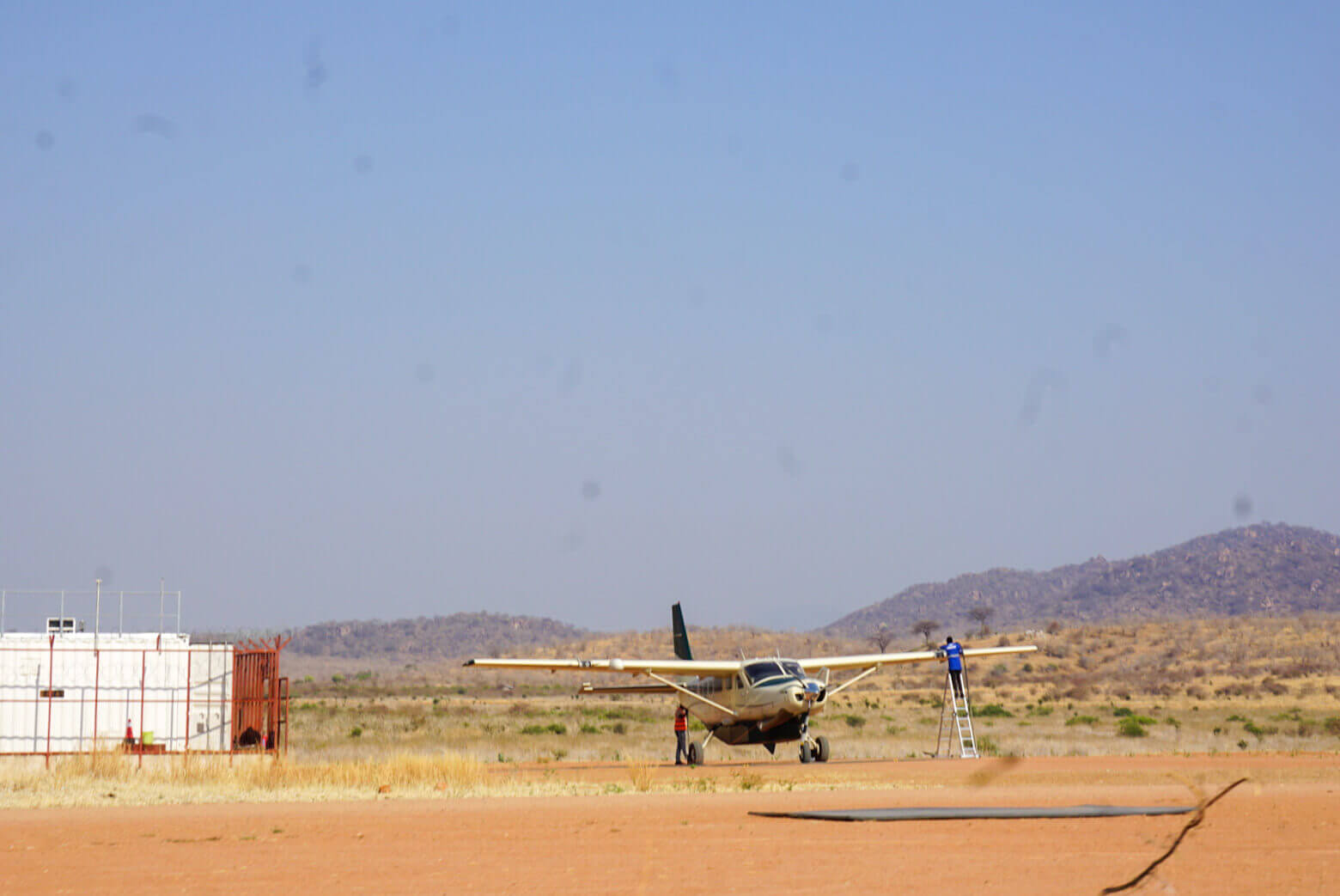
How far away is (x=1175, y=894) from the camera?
37.8 feet

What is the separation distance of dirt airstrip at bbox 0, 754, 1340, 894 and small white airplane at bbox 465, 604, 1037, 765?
6.84m

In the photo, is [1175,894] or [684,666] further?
[684,666]

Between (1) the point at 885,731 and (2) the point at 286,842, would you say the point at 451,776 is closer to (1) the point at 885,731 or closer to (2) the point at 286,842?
(2) the point at 286,842

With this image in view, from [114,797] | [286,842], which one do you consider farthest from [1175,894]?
[114,797]

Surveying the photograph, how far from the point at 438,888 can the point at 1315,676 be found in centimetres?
6301

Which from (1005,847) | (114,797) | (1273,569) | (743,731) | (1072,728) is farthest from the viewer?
(1273,569)

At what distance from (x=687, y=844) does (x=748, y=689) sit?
1611 centimetres

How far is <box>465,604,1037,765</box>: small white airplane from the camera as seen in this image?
29922 mm

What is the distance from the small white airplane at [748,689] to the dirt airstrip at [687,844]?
22.4 feet

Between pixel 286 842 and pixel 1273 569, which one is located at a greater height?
pixel 1273 569

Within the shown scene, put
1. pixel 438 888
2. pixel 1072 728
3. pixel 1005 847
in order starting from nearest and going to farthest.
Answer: pixel 438 888
pixel 1005 847
pixel 1072 728

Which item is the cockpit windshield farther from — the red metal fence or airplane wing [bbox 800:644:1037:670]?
the red metal fence

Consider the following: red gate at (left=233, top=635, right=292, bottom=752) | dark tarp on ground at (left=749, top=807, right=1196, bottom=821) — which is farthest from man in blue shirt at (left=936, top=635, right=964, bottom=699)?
red gate at (left=233, top=635, right=292, bottom=752)

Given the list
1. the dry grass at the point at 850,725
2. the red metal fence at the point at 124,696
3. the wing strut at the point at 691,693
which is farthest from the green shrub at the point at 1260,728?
the red metal fence at the point at 124,696
